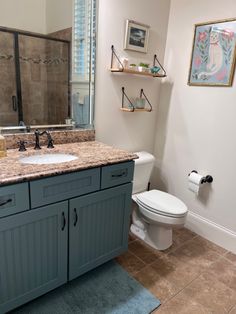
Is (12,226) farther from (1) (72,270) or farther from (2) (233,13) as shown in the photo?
(2) (233,13)

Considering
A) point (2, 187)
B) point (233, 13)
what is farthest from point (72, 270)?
point (233, 13)

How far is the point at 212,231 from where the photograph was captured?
230 centimetres

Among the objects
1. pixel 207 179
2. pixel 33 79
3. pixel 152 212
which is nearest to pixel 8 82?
pixel 33 79

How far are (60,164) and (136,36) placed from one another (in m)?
1.40

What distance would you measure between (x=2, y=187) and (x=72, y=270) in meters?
0.79

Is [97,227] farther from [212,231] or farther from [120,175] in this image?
[212,231]

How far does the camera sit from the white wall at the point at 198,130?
2.07m

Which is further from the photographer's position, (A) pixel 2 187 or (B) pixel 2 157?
(B) pixel 2 157

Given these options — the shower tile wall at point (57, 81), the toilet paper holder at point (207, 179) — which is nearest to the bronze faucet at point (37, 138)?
the shower tile wall at point (57, 81)

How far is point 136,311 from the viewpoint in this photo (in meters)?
1.54

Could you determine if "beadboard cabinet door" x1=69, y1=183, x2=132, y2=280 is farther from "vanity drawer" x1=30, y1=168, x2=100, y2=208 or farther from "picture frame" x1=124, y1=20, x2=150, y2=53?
→ "picture frame" x1=124, y1=20, x2=150, y2=53

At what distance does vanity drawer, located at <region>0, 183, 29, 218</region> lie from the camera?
118 centimetres

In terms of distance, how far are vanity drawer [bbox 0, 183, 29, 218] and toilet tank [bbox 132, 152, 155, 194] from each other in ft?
3.85

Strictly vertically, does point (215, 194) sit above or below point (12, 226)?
below
